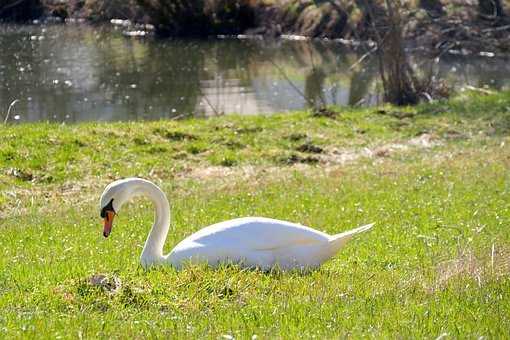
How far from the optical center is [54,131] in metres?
17.7

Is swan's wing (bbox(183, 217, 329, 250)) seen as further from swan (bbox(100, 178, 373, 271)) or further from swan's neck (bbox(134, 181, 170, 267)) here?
swan's neck (bbox(134, 181, 170, 267))

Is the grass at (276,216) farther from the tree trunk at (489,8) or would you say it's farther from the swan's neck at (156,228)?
the tree trunk at (489,8)

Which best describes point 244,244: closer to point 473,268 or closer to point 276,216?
point 473,268

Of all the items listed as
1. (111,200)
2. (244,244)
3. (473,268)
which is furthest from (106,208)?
(473,268)

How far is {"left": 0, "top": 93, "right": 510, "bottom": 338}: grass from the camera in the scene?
6414 millimetres

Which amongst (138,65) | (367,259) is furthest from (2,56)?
(367,259)

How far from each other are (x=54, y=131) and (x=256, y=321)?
1206 centimetres

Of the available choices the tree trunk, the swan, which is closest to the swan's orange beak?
the swan

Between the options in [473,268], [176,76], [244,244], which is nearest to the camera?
[473,268]

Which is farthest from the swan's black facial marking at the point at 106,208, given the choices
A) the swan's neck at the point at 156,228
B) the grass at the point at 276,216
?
the grass at the point at 276,216

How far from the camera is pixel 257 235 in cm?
842

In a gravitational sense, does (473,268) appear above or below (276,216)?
above

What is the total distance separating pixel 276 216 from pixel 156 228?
3.96m

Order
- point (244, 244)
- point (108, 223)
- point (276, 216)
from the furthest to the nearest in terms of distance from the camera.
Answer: point (276, 216) < point (108, 223) < point (244, 244)
